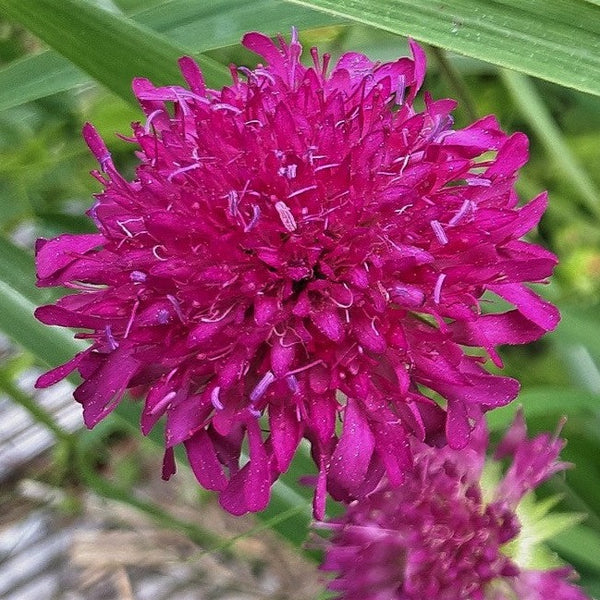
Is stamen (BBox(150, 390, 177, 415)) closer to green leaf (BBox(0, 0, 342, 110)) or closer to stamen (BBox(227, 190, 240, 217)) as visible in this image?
stamen (BBox(227, 190, 240, 217))

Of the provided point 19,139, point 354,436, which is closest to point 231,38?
point 354,436

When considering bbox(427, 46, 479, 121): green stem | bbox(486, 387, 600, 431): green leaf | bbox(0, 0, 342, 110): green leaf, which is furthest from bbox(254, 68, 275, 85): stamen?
bbox(486, 387, 600, 431): green leaf

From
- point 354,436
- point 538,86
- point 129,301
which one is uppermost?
point 129,301

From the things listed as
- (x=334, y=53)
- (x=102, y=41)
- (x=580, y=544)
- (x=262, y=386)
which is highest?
(x=102, y=41)

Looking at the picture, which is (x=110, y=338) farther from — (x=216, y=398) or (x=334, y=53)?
(x=334, y=53)

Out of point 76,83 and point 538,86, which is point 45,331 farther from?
point 538,86

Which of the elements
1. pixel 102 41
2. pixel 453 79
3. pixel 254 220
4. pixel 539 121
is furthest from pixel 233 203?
pixel 539 121
